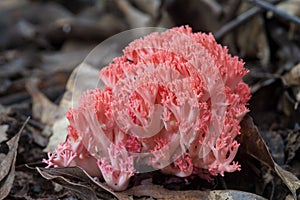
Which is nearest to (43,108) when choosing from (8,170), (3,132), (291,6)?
(3,132)

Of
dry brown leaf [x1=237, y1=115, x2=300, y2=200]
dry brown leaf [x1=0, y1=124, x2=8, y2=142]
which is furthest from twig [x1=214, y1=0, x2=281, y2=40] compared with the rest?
dry brown leaf [x1=0, y1=124, x2=8, y2=142]

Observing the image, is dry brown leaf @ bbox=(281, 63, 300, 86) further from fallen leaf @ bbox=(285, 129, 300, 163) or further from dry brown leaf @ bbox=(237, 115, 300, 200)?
dry brown leaf @ bbox=(237, 115, 300, 200)

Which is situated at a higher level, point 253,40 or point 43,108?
point 253,40

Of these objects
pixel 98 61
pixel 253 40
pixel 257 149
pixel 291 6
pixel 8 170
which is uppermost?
pixel 291 6

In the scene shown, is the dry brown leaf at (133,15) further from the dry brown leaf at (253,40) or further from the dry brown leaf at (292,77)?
the dry brown leaf at (292,77)

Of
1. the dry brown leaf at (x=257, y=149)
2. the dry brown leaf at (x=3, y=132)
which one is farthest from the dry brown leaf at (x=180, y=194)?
the dry brown leaf at (x=3, y=132)

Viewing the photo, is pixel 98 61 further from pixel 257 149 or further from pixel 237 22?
pixel 257 149

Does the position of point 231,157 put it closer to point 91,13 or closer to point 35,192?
point 35,192
